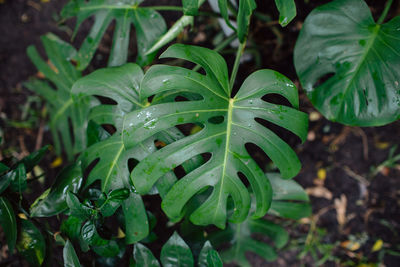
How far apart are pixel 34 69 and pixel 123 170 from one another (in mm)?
1345

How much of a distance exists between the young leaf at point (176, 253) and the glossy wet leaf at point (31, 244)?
1.37 feet

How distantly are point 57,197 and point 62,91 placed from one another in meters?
0.63

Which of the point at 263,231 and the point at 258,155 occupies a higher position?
the point at 258,155

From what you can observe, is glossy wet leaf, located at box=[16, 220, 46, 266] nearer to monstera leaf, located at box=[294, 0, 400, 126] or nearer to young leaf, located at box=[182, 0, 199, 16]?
young leaf, located at box=[182, 0, 199, 16]

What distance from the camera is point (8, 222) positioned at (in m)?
0.93

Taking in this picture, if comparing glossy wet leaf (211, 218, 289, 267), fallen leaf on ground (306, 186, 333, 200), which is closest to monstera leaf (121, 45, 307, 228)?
glossy wet leaf (211, 218, 289, 267)

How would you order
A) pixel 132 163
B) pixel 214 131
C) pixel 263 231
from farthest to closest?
pixel 263 231, pixel 132 163, pixel 214 131

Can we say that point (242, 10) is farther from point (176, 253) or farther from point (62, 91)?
point (62, 91)

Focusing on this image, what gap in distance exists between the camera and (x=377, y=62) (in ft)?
3.07

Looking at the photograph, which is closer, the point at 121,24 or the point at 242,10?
the point at 242,10

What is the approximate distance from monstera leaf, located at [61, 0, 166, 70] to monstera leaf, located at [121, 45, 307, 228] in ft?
1.04

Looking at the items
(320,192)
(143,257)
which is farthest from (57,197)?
(320,192)

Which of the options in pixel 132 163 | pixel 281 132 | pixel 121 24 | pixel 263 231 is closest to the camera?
pixel 132 163

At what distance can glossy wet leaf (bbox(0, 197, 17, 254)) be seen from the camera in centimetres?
93
